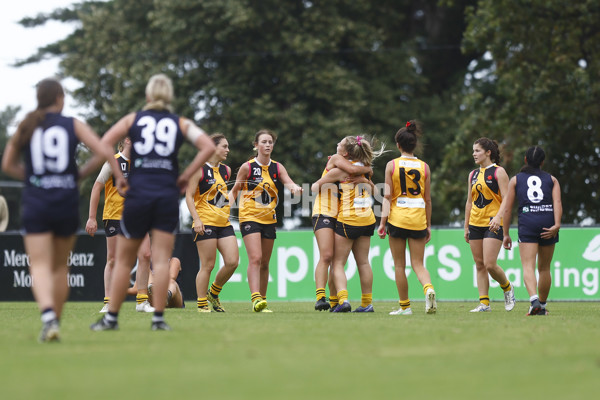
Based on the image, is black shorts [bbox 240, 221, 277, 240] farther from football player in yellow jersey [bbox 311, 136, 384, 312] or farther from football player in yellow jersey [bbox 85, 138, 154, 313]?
football player in yellow jersey [bbox 85, 138, 154, 313]

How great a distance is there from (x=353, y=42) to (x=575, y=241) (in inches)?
635

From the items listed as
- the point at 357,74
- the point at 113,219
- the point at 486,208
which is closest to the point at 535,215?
the point at 486,208

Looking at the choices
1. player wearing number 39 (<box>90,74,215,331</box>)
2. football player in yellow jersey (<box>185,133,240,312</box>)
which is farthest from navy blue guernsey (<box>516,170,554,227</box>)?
player wearing number 39 (<box>90,74,215,331</box>)

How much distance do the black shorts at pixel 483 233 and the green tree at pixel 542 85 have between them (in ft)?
41.7

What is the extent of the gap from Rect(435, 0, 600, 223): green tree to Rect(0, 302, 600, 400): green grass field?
16521 mm

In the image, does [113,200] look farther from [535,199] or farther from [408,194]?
[535,199]

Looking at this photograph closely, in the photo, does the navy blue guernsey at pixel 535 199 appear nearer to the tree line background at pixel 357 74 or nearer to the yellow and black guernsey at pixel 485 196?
the yellow and black guernsey at pixel 485 196

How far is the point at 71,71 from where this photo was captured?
3347 centimetres

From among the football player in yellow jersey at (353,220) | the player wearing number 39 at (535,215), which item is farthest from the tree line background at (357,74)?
the football player in yellow jersey at (353,220)

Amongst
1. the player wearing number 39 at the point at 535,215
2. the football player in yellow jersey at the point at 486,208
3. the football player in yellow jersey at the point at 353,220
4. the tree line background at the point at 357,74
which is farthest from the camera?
the tree line background at the point at 357,74

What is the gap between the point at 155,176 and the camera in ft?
26.4

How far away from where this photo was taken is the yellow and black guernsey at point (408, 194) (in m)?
11.5

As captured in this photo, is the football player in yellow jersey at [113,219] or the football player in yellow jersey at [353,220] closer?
the football player in yellow jersey at [353,220]

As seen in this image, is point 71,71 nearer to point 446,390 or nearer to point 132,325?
point 132,325
